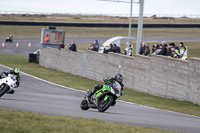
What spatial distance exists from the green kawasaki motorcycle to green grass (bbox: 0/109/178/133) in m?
1.91

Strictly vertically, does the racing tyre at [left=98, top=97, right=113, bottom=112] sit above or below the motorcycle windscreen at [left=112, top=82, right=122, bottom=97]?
below

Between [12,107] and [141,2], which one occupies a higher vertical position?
[141,2]

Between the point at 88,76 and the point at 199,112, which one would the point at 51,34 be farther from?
the point at 199,112

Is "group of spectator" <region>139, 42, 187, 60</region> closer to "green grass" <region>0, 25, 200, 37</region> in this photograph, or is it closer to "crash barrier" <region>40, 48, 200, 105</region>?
"crash barrier" <region>40, 48, 200, 105</region>

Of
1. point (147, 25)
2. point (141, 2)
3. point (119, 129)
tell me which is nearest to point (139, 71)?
point (141, 2)

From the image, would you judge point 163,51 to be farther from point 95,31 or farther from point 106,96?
point 95,31

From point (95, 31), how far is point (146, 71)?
45.7m

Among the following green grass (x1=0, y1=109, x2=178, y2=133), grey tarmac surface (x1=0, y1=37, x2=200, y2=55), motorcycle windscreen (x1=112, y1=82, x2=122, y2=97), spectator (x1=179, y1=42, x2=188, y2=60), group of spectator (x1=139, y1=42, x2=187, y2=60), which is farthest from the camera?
Result: grey tarmac surface (x1=0, y1=37, x2=200, y2=55)

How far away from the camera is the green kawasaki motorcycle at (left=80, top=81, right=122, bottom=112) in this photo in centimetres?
1238

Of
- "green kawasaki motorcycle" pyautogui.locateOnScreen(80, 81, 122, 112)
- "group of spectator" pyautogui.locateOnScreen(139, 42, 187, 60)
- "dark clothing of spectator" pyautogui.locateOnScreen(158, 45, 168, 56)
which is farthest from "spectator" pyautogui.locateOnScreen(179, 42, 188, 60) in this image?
"green kawasaki motorcycle" pyautogui.locateOnScreen(80, 81, 122, 112)

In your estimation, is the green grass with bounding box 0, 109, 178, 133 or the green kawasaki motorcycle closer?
the green grass with bounding box 0, 109, 178, 133

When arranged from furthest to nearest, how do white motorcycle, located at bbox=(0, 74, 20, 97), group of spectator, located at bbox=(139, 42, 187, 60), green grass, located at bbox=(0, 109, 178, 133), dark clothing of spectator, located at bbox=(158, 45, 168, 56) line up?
1. dark clothing of spectator, located at bbox=(158, 45, 168, 56)
2. group of spectator, located at bbox=(139, 42, 187, 60)
3. white motorcycle, located at bbox=(0, 74, 20, 97)
4. green grass, located at bbox=(0, 109, 178, 133)

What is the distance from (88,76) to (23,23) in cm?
3938

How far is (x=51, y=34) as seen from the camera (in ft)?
130
